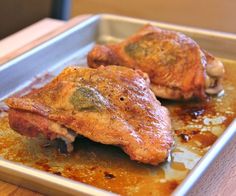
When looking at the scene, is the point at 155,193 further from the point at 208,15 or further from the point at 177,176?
the point at 208,15

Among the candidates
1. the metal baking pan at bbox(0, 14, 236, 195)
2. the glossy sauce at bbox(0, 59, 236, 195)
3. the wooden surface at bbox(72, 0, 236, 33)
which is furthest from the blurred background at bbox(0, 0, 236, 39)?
the glossy sauce at bbox(0, 59, 236, 195)

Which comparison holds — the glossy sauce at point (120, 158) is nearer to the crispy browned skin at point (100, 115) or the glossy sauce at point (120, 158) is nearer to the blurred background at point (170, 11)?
the crispy browned skin at point (100, 115)

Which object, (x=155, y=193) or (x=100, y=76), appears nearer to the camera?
(x=155, y=193)

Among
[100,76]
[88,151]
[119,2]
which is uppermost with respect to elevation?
[100,76]

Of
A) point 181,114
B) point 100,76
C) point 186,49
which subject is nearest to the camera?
point 100,76

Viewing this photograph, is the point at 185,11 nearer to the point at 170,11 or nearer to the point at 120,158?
the point at 170,11

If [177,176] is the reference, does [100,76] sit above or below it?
above

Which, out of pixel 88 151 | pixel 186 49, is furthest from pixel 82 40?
pixel 88 151
